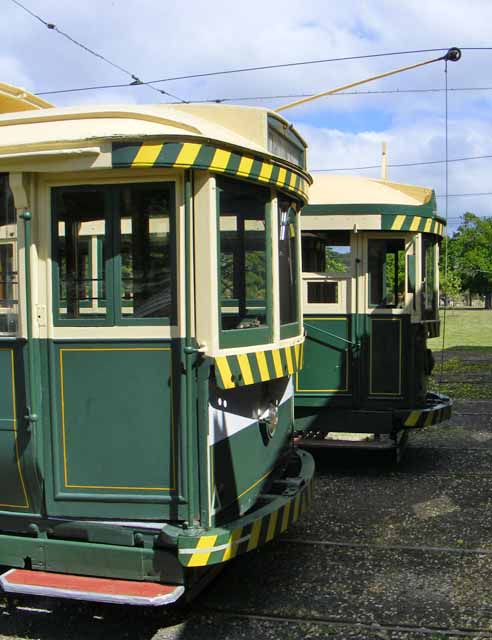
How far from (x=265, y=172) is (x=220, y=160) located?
467mm

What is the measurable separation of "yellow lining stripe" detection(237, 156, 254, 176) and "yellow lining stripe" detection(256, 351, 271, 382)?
3.64ft

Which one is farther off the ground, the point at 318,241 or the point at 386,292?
the point at 318,241

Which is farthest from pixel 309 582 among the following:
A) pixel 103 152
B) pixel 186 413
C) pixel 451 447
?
pixel 451 447

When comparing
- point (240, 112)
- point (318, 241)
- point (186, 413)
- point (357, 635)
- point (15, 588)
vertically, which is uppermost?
point (240, 112)

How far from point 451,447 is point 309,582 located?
190 inches

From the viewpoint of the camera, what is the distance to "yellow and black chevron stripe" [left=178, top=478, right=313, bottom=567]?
4020 mm

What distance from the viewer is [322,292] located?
8.36m

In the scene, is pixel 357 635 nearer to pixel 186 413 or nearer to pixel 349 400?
pixel 186 413

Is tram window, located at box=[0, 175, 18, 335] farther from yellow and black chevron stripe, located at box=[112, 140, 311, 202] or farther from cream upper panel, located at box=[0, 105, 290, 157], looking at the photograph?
yellow and black chevron stripe, located at box=[112, 140, 311, 202]

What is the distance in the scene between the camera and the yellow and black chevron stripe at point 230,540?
402cm

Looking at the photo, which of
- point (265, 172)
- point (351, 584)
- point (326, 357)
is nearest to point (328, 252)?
point (326, 357)

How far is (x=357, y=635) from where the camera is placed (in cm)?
439

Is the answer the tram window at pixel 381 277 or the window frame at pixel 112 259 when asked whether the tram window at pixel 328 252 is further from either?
the window frame at pixel 112 259

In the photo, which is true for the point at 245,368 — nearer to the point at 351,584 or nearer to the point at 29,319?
the point at 29,319
